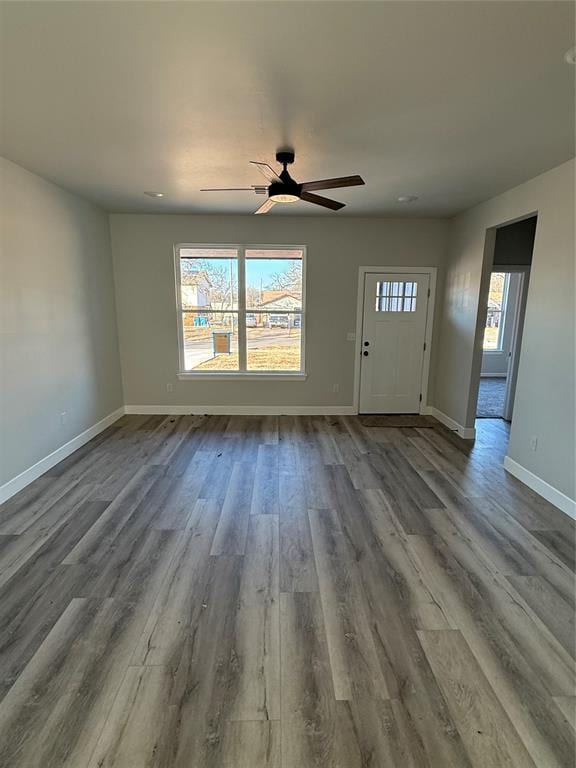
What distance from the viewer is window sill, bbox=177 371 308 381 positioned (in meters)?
5.38

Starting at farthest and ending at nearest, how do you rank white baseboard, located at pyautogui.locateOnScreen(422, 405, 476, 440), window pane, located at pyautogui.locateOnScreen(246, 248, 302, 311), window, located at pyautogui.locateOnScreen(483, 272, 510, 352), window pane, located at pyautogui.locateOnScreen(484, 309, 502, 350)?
Answer: window pane, located at pyautogui.locateOnScreen(484, 309, 502, 350) < window, located at pyautogui.locateOnScreen(483, 272, 510, 352) < window pane, located at pyautogui.locateOnScreen(246, 248, 302, 311) < white baseboard, located at pyautogui.locateOnScreen(422, 405, 476, 440)

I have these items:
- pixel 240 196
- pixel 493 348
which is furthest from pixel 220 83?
pixel 493 348

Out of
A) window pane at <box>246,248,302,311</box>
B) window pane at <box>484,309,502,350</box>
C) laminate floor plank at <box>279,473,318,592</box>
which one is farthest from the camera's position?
window pane at <box>484,309,502,350</box>

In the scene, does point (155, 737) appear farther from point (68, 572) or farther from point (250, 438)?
point (250, 438)

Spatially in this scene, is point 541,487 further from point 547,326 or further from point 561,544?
point 547,326

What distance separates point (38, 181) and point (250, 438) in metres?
3.36

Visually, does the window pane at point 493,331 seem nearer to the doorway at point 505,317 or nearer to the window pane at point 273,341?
the doorway at point 505,317

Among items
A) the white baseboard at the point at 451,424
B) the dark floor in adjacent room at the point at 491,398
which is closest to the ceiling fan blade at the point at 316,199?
the white baseboard at the point at 451,424

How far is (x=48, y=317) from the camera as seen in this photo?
3668 millimetres

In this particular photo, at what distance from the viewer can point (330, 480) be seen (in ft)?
11.3

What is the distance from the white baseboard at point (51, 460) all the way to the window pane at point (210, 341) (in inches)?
53.9

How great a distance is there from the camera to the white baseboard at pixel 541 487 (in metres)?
2.92

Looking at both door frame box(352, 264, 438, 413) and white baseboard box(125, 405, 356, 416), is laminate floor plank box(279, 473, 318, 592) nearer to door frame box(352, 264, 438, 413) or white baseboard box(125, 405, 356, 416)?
white baseboard box(125, 405, 356, 416)

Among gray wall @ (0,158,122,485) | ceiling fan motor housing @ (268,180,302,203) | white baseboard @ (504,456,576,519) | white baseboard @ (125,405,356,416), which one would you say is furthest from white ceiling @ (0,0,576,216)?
white baseboard @ (125,405,356,416)
